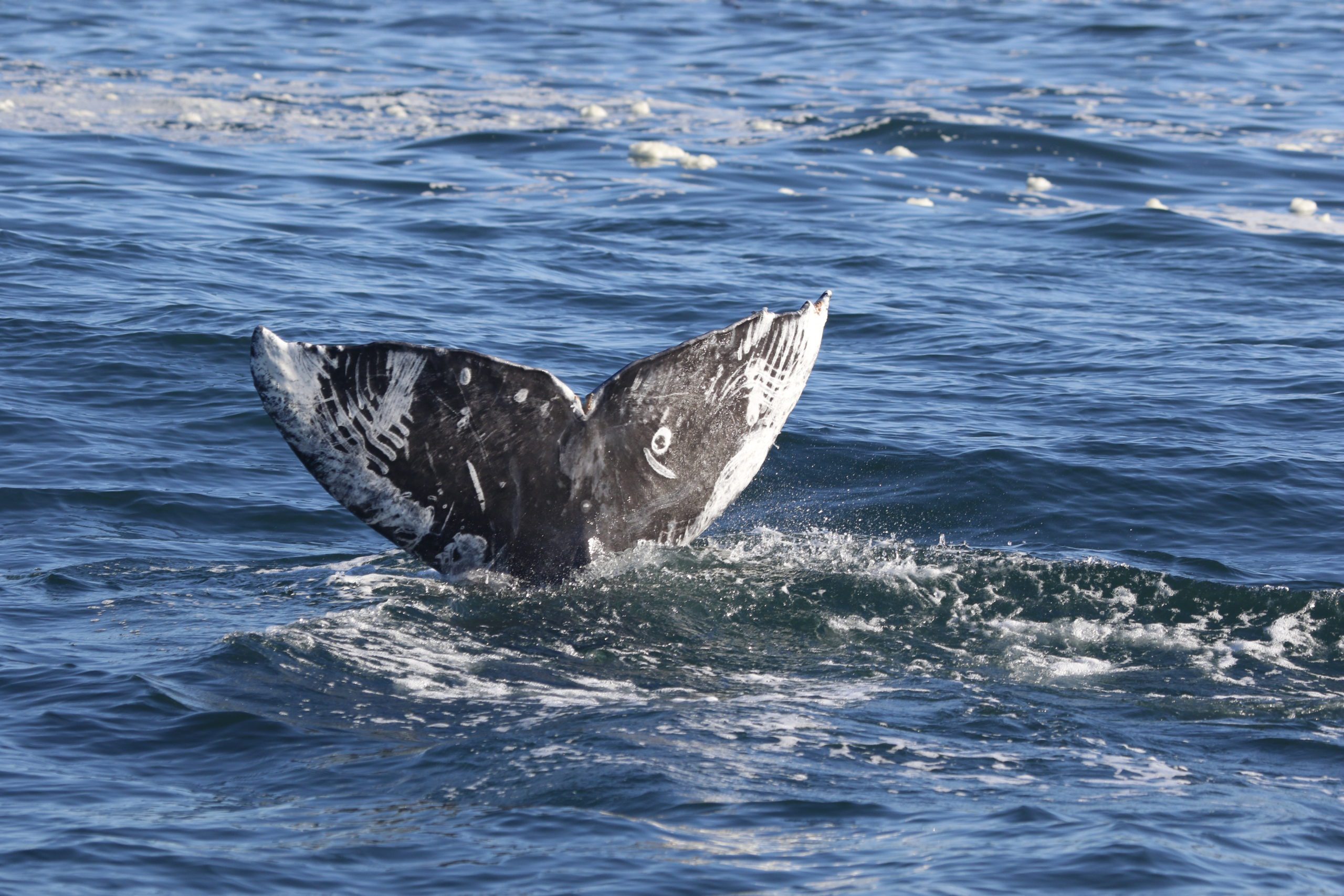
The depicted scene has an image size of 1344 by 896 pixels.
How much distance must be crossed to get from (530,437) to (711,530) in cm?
222

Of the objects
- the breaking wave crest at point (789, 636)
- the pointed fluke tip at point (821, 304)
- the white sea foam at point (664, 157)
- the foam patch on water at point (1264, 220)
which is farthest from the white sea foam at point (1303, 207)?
the pointed fluke tip at point (821, 304)

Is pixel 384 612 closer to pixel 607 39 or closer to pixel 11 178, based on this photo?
pixel 11 178

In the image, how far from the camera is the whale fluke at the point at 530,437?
239 inches

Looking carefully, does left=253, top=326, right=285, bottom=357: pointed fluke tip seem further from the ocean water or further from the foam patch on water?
the foam patch on water

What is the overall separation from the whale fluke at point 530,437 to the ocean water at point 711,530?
0.30 meters

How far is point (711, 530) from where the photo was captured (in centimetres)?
832

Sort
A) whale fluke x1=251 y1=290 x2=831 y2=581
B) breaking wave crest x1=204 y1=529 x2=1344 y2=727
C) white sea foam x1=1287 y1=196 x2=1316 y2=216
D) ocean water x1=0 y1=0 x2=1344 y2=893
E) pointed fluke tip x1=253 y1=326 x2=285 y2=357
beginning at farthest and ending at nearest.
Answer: white sea foam x1=1287 y1=196 x2=1316 y2=216
breaking wave crest x1=204 y1=529 x2=1344 y2=727
whale fluke x1=251 y1=290 x2=831 y2=581
pointed fluke tip x1=253 y1=326 x2=285 y2=357
ocean water x1=0 y1=0 x2=1344 y2=893

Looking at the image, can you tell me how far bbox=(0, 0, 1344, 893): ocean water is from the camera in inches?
205

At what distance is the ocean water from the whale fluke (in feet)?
0.97

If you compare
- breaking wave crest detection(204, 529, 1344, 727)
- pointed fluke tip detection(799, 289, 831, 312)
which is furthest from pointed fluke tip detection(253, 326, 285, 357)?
pointed fluke tip detection(799, 289, 831, 312)

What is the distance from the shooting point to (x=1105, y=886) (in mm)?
4789

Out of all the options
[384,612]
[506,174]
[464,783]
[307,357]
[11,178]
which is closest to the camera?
[464,783]

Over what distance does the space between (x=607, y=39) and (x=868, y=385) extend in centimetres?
1870

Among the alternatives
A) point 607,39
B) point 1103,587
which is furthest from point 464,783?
point 607,39
